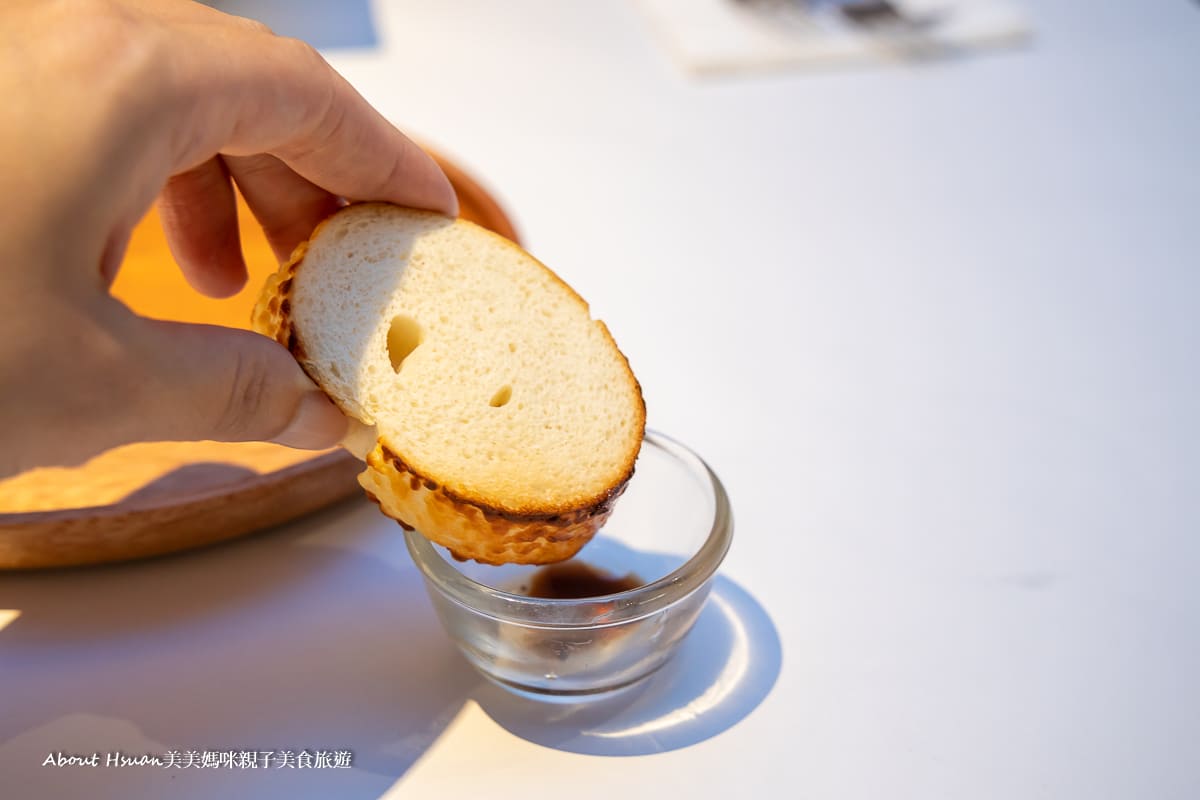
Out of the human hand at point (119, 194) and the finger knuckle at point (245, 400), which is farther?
the finger knuckle at point (245, 400)

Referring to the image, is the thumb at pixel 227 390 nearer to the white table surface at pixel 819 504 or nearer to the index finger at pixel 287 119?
the index finger at pixel 287 119

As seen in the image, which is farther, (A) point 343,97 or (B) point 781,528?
(B) point 781,528

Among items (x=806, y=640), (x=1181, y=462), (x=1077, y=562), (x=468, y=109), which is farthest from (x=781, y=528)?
(x=468, y=109)

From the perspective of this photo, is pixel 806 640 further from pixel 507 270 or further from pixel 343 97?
pixel 343 97

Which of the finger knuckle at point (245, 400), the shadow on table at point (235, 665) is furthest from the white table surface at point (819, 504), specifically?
the finger knuckle at point (245, 400)

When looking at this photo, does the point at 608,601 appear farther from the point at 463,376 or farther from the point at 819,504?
the point at 819,504

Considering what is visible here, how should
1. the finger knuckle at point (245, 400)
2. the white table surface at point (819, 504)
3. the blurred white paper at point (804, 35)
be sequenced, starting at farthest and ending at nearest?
1. the blurred white paper at point (804, 35)
2. the white table surface at point (819, 504)
3. the finger knuckle at point (245, 400)

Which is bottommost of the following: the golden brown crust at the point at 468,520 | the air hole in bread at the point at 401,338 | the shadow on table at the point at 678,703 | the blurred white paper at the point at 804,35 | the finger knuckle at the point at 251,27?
the shadow on table at the point at 678,703

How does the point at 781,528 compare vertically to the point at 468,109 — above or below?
below
